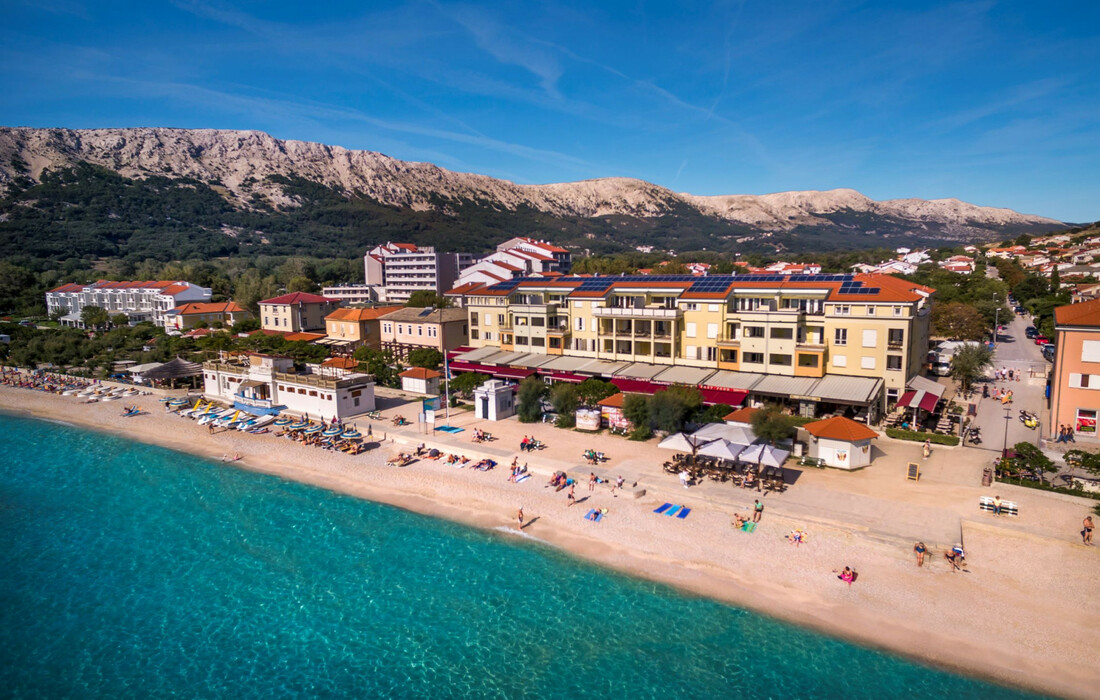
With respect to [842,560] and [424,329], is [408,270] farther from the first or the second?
[842,560]

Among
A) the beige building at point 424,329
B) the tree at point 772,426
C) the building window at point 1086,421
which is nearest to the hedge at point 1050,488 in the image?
the building window at point 1086,421

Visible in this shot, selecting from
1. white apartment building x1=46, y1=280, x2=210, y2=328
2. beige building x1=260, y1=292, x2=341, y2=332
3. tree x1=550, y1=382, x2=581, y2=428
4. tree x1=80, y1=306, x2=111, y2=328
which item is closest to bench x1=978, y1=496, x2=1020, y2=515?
tree x1=550, y1=382, x2=581, y2=428

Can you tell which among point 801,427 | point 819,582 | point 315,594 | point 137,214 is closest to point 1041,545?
point 819,582

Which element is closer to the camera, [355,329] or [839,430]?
[839,430]

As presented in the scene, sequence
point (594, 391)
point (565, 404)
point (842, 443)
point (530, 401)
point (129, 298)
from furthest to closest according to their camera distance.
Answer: point (129, 298), point (530, 401), point (565, 404), point (594, 391), point (842, 443)

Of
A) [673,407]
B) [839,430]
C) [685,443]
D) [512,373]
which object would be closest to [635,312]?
[512,373]

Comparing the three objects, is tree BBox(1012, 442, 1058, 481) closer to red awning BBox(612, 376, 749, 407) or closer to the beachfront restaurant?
the beachfront restaurant

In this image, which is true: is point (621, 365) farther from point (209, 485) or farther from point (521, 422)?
point (209, 485)
